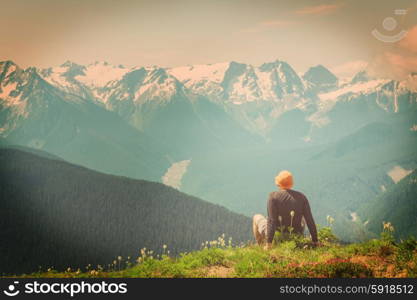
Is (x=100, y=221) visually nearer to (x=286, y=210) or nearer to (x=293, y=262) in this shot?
(x=286, y=210)

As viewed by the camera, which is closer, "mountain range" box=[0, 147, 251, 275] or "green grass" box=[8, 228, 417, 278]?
"green grass" box=[8, 228, 417, 278]

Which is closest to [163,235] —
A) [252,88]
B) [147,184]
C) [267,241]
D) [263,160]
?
[147,184]

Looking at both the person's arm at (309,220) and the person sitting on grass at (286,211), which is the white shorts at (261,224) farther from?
the person's arm at (309,220)

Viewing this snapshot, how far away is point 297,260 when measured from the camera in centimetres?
1424

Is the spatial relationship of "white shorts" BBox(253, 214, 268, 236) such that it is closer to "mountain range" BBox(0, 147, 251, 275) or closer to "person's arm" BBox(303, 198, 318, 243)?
"person's arm" BBox(303, 198, 318, 243)

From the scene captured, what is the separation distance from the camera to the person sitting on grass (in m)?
15.4

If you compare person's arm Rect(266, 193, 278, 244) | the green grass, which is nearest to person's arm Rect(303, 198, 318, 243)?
the green grass

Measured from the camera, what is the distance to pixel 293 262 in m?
14.2

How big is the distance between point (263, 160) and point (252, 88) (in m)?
33.7

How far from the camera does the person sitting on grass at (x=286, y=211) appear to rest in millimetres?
15430

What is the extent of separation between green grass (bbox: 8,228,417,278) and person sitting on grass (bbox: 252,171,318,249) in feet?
1.44

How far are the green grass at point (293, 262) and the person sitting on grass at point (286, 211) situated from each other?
44 centimetres

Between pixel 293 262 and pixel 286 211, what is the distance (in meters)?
2.00

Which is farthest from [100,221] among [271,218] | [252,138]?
[271,218]
